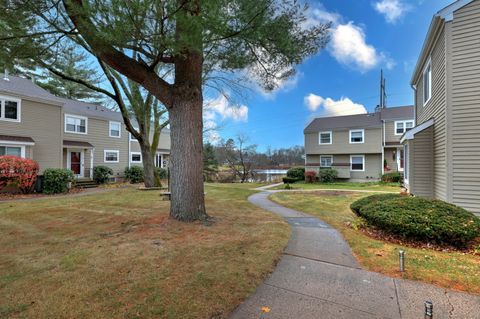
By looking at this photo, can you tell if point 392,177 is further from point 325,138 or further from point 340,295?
point 340,295

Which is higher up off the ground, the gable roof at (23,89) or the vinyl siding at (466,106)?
the gable roof at (23,89)

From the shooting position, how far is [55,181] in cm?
1338

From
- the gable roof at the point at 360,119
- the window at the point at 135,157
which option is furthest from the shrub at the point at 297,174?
the window at the point at 135,157

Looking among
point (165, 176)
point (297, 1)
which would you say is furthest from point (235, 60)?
point (165, 176)

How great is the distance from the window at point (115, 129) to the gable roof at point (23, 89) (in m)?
5.82

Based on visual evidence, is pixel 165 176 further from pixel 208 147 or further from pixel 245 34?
pixel 245 34

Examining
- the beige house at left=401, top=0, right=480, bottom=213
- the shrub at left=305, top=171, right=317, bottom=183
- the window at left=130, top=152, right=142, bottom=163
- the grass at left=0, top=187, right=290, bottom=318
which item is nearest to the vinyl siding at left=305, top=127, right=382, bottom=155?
the shrub at left=305, top=171, right=317, bottom=183

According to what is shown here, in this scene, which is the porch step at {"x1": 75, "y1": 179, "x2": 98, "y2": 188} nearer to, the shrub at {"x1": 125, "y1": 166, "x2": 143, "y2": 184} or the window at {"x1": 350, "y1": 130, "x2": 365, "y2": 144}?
the shrub at {"x1": 125, "y1": 166, "x2": 143, "y2": 184}

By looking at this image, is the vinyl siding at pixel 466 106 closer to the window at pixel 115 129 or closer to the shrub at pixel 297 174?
the shrub at pixel 297 174

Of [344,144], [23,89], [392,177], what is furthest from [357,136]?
[23,89]

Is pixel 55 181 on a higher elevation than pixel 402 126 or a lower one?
lower

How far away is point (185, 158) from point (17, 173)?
37.3 feet

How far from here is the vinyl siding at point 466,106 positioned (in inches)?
260

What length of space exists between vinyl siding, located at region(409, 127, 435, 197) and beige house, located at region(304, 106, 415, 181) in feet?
40.7
